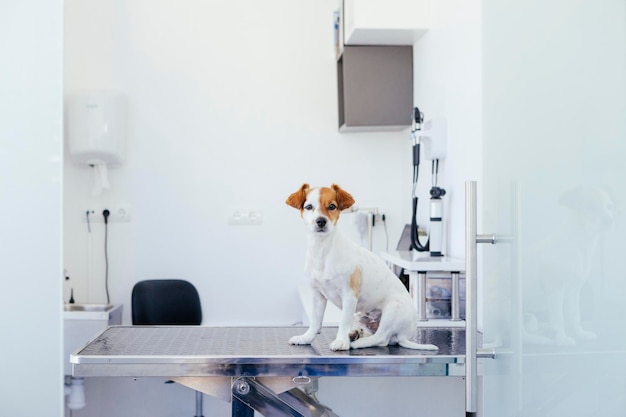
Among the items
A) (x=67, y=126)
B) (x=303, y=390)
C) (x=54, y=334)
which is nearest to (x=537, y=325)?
(x=303, y=390)

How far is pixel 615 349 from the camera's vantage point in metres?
0.96

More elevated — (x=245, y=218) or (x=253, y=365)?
(x=245, y=218)

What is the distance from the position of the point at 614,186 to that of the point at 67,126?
3560mm

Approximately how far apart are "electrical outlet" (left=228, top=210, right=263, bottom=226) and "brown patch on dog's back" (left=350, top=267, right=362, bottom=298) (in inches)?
Answer: 86.3

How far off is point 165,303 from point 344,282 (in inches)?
83.2

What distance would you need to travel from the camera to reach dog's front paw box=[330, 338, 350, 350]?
1.91 m

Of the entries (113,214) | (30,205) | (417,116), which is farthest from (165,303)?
(417,116)

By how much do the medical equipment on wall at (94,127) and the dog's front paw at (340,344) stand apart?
92.7 inches

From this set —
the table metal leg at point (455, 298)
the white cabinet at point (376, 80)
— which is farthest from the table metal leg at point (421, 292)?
the white cabinet at point (376, 80)

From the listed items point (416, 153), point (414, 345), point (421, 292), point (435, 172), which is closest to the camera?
point (414, 345)

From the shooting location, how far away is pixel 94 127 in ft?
12.6

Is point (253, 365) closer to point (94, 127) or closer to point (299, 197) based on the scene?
point (299, 197)

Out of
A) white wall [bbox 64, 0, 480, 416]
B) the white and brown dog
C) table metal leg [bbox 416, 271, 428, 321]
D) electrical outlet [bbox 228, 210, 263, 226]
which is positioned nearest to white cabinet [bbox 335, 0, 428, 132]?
white wall [bbox 64, 0, 480, 416]

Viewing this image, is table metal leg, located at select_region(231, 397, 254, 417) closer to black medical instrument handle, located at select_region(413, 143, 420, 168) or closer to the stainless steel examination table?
the stainless steel examination table
